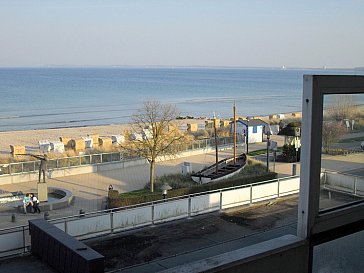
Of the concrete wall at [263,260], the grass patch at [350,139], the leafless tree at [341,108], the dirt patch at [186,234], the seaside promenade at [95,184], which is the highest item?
the leafless tree at [341,108]

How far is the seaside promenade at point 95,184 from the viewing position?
16.7 m

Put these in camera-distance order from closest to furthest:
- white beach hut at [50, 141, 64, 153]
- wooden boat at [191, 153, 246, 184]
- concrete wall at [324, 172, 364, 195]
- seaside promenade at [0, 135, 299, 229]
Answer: concrete wall at [324, 172, 364, 195] < seaside promenade at [0, 135, 299, 229] < wooden boat at [191, 153, 246, 184] < white beach hut at [50, 141, 64, 153]

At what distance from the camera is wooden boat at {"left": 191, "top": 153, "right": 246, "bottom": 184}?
21.5m

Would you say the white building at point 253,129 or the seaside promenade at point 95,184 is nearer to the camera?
the seaside promenade at point 95,184

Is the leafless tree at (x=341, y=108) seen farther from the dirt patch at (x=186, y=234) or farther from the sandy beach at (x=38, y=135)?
the sandy beach at (x=38, y=135)

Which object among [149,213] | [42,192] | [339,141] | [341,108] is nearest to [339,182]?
[339,141]

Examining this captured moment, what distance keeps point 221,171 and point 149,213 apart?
10673 millimetres

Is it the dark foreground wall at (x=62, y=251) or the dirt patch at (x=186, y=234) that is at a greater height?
the dark foreground wall at (x=62, y=251)

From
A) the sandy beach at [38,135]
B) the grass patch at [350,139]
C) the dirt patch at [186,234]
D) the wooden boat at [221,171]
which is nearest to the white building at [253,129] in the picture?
the wooden boat at [221,171]

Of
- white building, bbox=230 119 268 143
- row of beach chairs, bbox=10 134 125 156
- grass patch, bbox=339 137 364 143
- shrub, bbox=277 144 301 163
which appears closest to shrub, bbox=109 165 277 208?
shrub, bbox=277 144 301 163

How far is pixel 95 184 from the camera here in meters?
21.6

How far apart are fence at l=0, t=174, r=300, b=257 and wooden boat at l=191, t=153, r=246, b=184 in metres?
6.30

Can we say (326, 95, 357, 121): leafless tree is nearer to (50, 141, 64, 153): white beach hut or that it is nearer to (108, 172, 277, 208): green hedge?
(108, 172, 277, 208): green hedge

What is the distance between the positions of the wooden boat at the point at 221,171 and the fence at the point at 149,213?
6.30 metres
